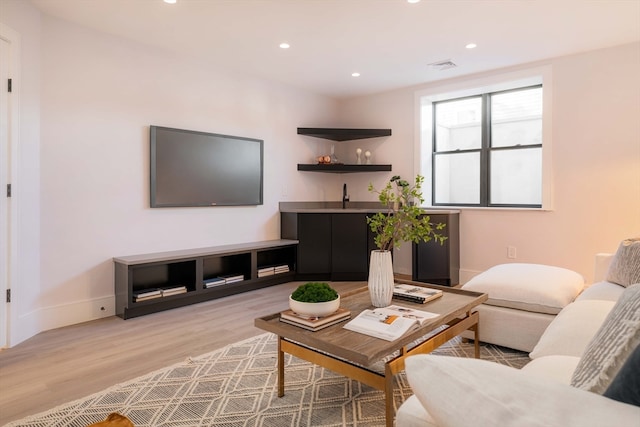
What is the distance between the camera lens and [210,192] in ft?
13.8

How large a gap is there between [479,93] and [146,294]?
4.40m


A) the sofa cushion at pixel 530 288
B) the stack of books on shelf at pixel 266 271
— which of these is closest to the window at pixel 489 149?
the sofa cushion at pixel 530 288

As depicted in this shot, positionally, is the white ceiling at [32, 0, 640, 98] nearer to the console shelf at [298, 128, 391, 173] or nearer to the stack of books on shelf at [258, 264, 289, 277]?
the console shelf at [298, 128, 391, 173]

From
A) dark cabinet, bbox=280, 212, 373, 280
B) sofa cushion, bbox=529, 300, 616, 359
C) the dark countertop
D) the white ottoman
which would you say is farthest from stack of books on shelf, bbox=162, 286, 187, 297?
sofa cushion, bbox=529, 300, 616, 359

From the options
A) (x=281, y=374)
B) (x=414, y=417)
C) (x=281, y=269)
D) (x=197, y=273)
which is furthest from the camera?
(x=281, y=269)

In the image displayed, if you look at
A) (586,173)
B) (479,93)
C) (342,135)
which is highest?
(479,93)

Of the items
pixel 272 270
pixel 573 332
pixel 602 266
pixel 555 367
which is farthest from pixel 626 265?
pixel 272 270

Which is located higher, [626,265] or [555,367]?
[626,265]

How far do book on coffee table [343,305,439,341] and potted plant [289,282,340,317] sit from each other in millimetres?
117

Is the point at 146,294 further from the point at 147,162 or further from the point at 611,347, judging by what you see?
the point at 611,347

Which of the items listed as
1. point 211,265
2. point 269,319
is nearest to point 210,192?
point 211,265

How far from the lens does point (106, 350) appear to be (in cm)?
264

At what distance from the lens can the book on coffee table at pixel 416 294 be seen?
212cm

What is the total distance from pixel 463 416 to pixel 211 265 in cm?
382
